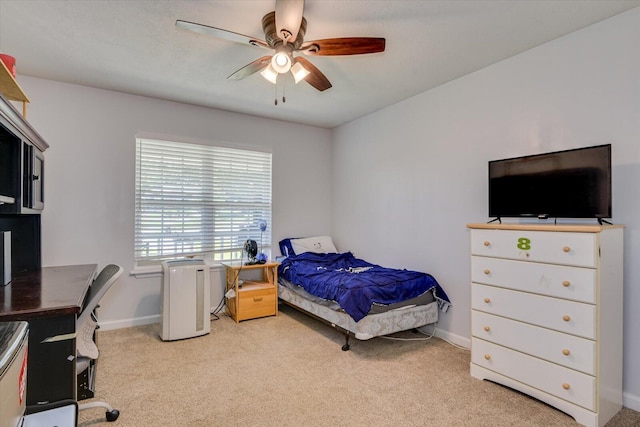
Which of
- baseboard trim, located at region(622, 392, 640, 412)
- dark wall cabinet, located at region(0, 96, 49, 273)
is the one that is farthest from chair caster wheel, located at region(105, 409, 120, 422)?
baseboard trim, located at region(622, 392, 640, 412)

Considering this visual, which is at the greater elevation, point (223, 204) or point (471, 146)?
point (471, 146)

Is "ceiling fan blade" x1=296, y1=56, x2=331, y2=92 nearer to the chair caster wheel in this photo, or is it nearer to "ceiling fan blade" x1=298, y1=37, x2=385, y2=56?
"ceiling fan blade" x1=298, y1=37, x2=385, y2=56

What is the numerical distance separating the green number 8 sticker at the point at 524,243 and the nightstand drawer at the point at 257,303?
8.77 ft

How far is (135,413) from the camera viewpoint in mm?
2023

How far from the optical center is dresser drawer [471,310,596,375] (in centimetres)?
190

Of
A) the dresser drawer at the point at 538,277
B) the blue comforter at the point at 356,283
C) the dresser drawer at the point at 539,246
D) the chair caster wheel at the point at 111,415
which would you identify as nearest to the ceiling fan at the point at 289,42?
the dresser drawer at the point at 539,246

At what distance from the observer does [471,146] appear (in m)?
3.05

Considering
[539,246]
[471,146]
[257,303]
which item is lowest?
[257,303]

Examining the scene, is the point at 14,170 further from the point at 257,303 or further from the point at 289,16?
the point at 257,303

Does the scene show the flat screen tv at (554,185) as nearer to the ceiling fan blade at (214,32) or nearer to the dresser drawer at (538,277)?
the dresser drawer at (538,277)

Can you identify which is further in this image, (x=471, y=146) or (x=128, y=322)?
(x=128, y=322)

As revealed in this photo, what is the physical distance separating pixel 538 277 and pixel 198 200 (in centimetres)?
350

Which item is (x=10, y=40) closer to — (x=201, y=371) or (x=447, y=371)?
(x=201, y=371)

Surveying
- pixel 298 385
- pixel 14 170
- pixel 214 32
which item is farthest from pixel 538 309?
pixel 14 170
